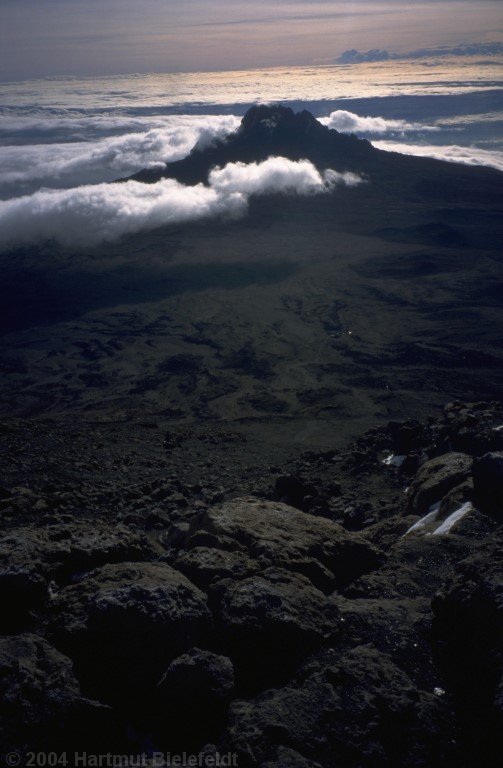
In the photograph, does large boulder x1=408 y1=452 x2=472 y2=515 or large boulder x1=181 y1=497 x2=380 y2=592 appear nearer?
large boulder x1=181 y1=497 x2=380 y2=592

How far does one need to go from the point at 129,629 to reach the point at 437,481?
8.73 metres

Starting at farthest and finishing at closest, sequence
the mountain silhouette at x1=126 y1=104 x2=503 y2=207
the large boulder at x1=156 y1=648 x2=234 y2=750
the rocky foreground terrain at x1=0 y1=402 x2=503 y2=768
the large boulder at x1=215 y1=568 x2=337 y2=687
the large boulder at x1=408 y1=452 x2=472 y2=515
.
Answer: the mountain silhouette at x1=126 y1=104 x2=503 y2=207 → the large boulder at x1=408 y1=452 x2=472 y2=515 → the large boulder at x1=215 y1=568 x2=337 y2=687 → the large boulder at x1=156 y1=648 x2=234 y2=750 → the rocky foreground terrain at x1=0 y1=402 x2=503 y2=768

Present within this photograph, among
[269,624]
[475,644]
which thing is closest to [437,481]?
[475,644]

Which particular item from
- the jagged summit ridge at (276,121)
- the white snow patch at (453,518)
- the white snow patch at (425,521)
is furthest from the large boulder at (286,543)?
the jagged summit ridge at (276,121)

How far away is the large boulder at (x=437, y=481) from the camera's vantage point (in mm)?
12875

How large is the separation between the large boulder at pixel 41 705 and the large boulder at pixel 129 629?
30cm

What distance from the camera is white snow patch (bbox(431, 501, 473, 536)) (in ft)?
32.2

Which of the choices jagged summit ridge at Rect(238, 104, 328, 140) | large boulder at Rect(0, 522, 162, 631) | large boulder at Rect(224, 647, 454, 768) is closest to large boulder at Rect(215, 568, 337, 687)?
large boulder at Rect(224, 647, 454, 768)

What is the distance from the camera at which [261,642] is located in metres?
6.38

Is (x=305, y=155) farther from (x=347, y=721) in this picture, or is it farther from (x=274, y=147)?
(x=347, y=721)

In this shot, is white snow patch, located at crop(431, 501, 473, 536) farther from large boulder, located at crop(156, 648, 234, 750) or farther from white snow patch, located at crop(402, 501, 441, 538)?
large boulder, located at crop(156, 648, 234, 750)

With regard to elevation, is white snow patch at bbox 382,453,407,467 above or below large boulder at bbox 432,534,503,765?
below

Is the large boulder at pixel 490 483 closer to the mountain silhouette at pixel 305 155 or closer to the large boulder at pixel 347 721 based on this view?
the large boulder at pixel 347 721

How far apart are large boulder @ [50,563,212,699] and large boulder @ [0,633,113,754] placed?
0.97 ft
